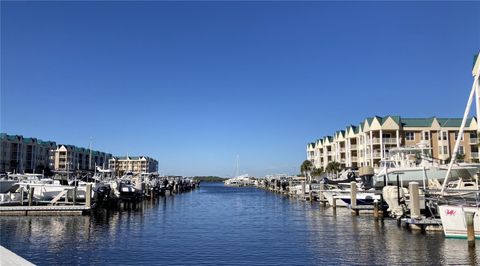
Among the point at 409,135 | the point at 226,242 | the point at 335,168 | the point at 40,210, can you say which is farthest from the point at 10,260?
the point at 335,168

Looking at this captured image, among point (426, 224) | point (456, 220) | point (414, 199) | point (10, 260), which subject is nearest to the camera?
point (10, 260)

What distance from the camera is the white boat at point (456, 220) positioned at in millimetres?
24578

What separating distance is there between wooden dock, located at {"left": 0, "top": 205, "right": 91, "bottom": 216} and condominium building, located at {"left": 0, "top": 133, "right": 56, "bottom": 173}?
87413 millimetres

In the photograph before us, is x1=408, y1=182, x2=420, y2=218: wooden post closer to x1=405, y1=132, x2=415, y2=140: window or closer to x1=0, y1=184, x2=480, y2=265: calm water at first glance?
x1=0, y1=184, x2=480, y2=265: calm water

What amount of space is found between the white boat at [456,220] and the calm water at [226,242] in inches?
29.3

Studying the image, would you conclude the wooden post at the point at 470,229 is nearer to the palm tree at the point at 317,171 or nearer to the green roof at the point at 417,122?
the green roof at the point at 417,122

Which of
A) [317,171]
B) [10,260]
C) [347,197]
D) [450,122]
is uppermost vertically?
[450,122]

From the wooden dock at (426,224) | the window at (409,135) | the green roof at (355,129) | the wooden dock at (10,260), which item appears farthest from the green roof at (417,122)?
the wooden dock at (10,260)

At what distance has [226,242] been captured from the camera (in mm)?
27859

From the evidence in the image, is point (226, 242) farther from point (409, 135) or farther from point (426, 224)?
point (409, 135)

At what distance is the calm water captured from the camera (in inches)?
862

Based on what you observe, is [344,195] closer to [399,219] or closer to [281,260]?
[399,219]

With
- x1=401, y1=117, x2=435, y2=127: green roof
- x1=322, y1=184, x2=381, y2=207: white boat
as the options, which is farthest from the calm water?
x1=401, y1=117, x2=435, y2=127: green roof

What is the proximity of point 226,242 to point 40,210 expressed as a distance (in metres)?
22.8
